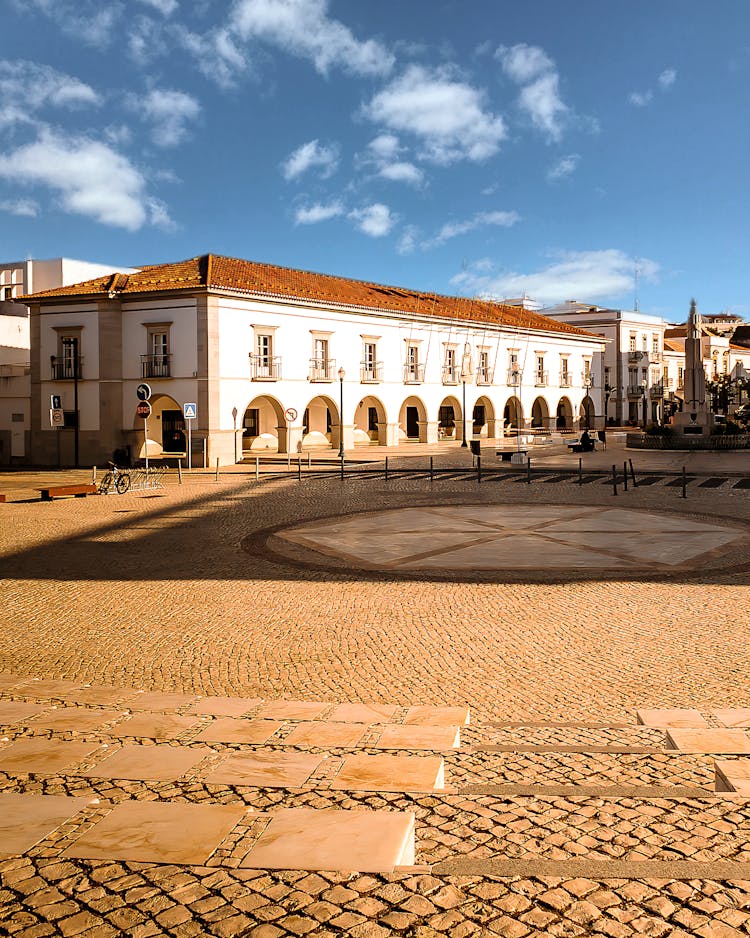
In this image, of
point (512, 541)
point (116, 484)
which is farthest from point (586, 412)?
point (512, 541)

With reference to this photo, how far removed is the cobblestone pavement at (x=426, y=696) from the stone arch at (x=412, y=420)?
1394 inches

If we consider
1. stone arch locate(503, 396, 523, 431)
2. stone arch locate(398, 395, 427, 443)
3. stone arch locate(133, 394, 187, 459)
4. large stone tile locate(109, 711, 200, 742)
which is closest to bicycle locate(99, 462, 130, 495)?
stone arch locate(133, 394, 187, 459)

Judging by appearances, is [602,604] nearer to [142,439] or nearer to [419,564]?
[419,564]

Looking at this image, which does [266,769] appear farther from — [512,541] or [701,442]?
[701,442]

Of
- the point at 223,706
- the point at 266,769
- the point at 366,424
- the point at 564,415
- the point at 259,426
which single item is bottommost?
the point at 223,706

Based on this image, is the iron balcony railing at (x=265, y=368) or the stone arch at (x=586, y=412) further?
the stone arch at (x=586, y=412)

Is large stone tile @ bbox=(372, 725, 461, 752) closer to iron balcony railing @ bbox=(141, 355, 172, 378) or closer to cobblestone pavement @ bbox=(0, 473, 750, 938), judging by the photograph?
cobblestone pavement @ bbox=(0, 473, 750, 938)

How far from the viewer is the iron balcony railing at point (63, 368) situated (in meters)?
40.2

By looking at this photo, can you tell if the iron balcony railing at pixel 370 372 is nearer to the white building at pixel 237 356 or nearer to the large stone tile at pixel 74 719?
the white building at pixel 237 356

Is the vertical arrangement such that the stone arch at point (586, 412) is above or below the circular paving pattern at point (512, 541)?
above

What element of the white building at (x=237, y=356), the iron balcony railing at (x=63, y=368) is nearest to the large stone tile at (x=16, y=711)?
the white building at (x=237, y=356)

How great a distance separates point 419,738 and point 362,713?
76 centimetres

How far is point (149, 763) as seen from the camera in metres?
4.66

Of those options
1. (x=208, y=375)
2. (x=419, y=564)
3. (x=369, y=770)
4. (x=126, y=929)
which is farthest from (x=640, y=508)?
(x=208, y=375)
